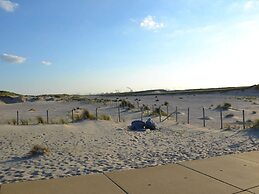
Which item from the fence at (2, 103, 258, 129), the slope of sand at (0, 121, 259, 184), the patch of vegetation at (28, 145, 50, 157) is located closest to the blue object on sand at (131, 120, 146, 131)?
the slope of sand at (0, 121, 259, 184)

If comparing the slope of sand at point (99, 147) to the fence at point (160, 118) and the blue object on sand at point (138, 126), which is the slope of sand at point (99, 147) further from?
the fence at point (160, 118)

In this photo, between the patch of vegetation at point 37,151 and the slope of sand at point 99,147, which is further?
the patch of vegetation at point 37,151

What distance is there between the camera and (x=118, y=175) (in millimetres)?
7664

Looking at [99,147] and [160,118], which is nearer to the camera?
[99,147]

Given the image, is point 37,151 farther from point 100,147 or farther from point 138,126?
point 138,126

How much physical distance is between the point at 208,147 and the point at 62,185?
273 inches

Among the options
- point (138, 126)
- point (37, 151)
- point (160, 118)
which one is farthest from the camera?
point (160, 118)

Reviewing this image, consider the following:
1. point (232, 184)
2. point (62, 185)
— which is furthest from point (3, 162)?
point (232, 184)

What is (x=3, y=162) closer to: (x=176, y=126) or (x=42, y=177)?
(x=42, y=177)

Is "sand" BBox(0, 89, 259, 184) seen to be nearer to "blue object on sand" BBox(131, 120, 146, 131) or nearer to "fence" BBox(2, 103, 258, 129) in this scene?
"blue object on sand" BBox(131, 120, 146, 131)

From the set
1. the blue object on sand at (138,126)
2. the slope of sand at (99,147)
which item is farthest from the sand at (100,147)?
the blue object on sand at (138,126)

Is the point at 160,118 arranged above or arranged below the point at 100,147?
above

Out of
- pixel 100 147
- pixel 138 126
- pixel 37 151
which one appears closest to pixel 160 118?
pixel 138 126

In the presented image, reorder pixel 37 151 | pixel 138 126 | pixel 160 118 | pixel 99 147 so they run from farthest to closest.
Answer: pixel 160 118 → pixel 138 126 → pixel 99 147 → pixel 37 151
